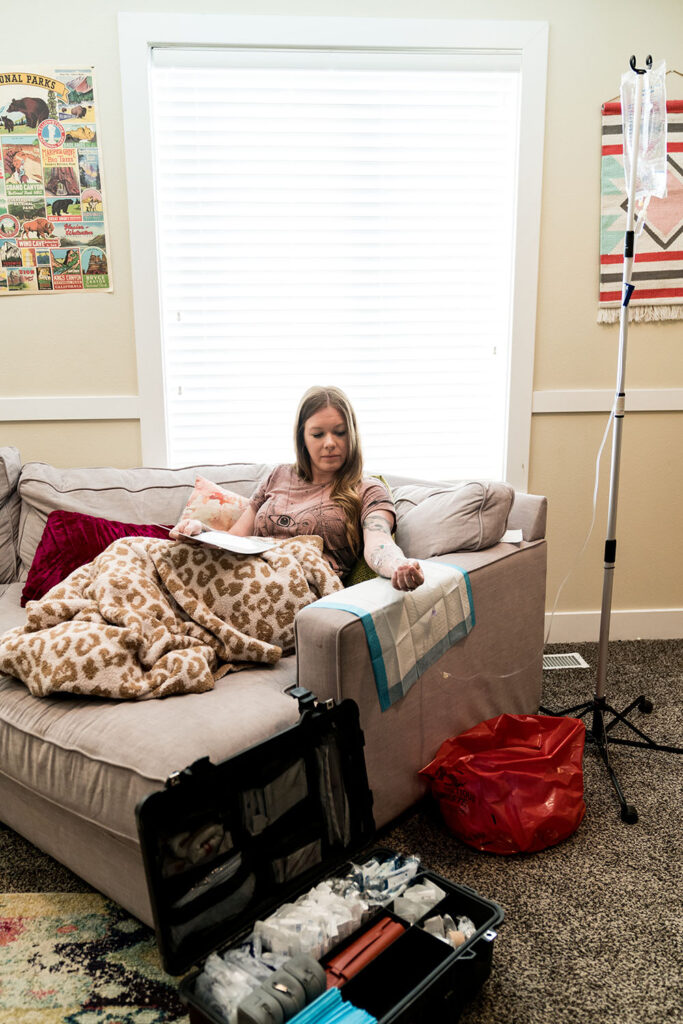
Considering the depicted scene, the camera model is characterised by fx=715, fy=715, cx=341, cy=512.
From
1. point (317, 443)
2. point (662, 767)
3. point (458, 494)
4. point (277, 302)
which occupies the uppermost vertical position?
point (277, 302)

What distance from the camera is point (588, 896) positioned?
150 centimetres

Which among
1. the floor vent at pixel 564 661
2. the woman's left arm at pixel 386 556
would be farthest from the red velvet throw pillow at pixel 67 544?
the floor vent at pixel 564 661

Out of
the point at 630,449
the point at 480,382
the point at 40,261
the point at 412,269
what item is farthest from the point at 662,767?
the point at 40,261

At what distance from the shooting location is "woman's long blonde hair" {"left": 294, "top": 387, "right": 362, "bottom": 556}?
2.05 meters

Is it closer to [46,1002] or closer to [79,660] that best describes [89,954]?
[46,1002]

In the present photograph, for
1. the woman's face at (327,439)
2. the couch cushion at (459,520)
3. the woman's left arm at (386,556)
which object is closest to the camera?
the woman's left arm at (386,556)

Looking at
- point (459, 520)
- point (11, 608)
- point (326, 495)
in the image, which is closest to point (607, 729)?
point (459, 520)

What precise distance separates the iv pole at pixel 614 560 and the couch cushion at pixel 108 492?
113cm

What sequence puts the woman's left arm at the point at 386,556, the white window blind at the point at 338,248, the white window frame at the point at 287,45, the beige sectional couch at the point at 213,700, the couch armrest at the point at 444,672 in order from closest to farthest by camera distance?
the beige sectional couch at the point at 213,700 → the couch armrest at the point at 444,672 → the woman's left arm at the point at 386,556 → the white window frame at the point at 287,45 → the white window blind at the point at 338,248

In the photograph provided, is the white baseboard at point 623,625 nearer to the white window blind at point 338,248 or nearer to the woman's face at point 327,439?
the white window blind at point 338,248

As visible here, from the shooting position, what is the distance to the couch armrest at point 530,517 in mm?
2088

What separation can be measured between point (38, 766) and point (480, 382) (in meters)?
2.02

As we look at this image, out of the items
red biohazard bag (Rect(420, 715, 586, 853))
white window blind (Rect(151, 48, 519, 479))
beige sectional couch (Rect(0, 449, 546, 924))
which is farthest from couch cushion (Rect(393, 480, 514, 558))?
white window blind (Rect(151, 48, 519, 479))

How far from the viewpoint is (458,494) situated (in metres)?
2.01
